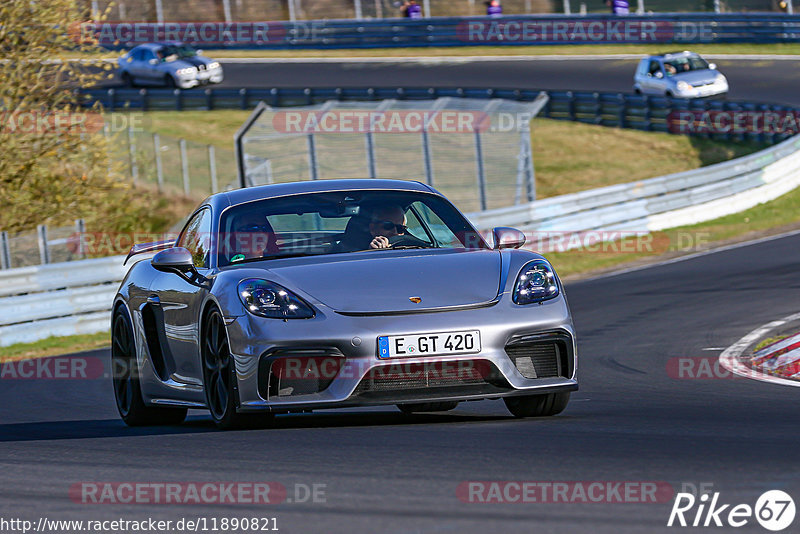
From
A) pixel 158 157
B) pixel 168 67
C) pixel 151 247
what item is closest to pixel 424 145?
pixel 158 157

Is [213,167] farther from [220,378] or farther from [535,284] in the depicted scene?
[535,284]

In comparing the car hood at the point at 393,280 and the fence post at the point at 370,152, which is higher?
the car hood at the point at 393,280

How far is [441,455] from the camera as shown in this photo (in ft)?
19.3

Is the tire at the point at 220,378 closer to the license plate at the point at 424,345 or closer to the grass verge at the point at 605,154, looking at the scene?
the license plate at the point at 424,345

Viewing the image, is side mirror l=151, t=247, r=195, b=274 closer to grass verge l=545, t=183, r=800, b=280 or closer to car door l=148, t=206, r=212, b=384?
car door l=148, t=206, r=212, b=384

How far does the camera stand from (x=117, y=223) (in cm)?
2755

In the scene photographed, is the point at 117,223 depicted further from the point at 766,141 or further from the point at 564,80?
the point at 564,80

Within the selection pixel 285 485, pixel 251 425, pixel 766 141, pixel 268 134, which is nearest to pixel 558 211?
pixel 268 134

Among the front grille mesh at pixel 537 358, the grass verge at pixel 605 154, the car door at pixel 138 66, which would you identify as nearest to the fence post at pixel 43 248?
the grass verge at pixel 605 154

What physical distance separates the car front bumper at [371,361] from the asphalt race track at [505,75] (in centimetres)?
3258

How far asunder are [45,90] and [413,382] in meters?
17.3

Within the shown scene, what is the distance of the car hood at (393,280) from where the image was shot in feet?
22.5

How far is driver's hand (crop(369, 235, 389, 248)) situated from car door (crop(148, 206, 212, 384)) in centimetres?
93

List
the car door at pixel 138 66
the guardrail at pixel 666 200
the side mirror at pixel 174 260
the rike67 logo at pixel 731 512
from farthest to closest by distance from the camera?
the car door at pixel 138 66 → the guardrail at pixel 666 200 → the side mirror at pixel 174 260 → the rike67 logo at pixel 731 512
